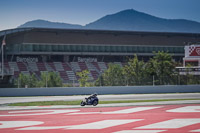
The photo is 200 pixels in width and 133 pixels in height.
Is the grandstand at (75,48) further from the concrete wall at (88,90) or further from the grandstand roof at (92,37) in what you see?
the concrete wall at (88,90)

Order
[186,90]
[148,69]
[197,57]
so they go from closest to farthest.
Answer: [186,90]
[148,69]
[197,57]

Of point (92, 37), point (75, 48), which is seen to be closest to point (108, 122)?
point (75, 48)

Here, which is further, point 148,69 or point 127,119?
point 148,69

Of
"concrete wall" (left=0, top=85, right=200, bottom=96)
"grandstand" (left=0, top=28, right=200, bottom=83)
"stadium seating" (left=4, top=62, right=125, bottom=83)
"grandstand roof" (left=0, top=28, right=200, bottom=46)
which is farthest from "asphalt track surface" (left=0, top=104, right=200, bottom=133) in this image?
"grandstand roof" (left=0, top=28, right=200, bottom=46)

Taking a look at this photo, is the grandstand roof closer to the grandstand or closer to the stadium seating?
the grandstand

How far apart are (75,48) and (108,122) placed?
5634 cm

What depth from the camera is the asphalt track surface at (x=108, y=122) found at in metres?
16.3

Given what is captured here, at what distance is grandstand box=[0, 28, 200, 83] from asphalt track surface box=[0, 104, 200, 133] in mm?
44604

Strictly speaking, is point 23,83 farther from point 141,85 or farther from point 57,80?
point 141,85

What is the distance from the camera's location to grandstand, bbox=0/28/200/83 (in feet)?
230

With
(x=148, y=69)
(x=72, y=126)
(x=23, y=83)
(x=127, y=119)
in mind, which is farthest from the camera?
(x=148, y=69)

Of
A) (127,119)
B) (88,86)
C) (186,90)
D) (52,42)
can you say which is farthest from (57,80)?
(52,42)

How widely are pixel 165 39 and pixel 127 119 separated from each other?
64181mm

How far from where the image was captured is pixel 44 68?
70.6 metres
